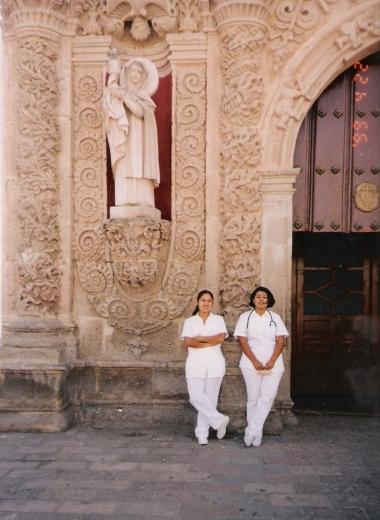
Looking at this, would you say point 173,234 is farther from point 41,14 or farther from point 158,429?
point 41,14

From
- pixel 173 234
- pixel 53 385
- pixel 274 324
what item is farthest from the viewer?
pixel 173 234

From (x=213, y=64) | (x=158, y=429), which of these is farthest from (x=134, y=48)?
(x=158, y=429)

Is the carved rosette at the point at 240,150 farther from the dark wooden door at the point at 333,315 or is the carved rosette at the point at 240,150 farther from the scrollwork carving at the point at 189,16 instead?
the dark wooden door at the point at 333,315

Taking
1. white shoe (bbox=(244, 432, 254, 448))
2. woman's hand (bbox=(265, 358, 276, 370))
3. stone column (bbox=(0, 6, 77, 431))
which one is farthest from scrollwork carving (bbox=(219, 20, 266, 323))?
stone column (bbox=(0, 6, 77, 431))

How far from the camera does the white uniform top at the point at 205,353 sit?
5477 millimetres

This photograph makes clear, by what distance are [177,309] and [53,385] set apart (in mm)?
1578

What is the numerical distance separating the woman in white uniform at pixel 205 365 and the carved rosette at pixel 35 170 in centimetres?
177

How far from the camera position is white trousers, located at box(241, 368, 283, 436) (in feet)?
17.6

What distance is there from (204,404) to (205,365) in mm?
385

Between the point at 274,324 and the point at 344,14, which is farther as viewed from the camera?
the point at 344,14

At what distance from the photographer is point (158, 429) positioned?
19.7 feet

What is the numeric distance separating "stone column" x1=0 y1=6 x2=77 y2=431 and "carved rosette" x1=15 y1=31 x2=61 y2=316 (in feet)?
0.04

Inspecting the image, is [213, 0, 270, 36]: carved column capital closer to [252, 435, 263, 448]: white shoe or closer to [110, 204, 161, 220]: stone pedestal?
[110, 204, 161, 220]: stone pedestal

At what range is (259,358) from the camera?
17.9 ft
